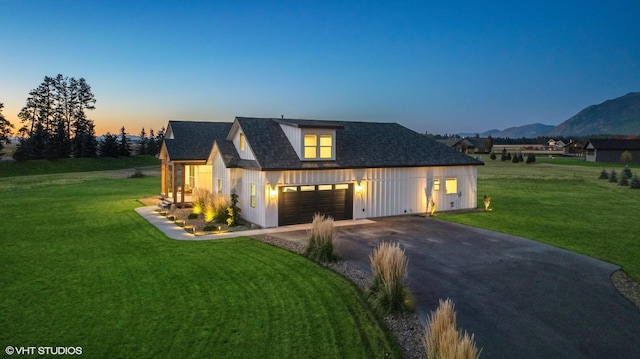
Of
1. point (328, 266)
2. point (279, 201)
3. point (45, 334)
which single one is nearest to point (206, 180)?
point (279, 201)

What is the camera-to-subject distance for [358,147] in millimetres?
20703

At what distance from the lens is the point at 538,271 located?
11258 mm

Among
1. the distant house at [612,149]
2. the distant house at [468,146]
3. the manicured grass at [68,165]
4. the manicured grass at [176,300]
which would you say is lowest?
the manicured grass at [176,300]

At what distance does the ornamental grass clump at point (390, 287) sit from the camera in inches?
332

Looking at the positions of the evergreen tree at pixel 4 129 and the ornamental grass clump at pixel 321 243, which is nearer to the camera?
the ornamental grass clump at pixel 321 243

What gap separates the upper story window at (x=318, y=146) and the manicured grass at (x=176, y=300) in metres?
5.67

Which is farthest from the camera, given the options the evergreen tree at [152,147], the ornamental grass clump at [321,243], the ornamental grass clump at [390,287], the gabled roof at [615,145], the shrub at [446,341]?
the evergreen tree at [152,147]

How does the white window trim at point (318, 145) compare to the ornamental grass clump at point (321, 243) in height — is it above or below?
above

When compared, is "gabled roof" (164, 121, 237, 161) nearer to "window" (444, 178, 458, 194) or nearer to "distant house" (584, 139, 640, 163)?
"window" (444, 178, 458, 194)

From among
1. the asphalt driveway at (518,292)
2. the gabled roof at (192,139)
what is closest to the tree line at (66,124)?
the gabled roof at (192,139)

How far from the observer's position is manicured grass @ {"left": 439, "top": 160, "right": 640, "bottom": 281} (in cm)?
1431

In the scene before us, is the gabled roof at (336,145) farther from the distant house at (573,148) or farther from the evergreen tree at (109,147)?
the distant house at (573,148)

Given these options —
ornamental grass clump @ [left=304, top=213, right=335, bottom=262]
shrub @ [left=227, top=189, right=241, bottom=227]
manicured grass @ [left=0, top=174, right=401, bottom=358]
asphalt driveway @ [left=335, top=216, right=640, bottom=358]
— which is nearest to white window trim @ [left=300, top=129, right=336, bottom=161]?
shrub @ [left=227, top=189, right=241, bottom=227]

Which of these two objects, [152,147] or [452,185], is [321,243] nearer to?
[452,185]
